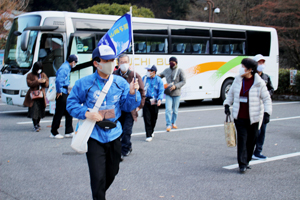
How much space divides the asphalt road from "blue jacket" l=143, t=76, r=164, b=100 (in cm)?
104

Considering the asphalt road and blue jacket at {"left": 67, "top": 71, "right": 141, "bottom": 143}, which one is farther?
the asphalt road

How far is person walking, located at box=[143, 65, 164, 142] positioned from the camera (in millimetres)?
8047

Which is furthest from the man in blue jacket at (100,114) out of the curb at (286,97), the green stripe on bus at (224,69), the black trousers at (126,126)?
the curb at (286,97)

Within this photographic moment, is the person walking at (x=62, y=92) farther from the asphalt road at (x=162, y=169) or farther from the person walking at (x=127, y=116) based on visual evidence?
the person walking at (x=127, y=116)

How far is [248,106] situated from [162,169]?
1668 millimetres

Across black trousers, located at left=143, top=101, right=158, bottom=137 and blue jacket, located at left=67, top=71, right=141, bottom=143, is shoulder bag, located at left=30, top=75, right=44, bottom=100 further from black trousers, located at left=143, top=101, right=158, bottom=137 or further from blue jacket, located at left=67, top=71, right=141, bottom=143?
blue jacket, located at left=67, top=71, right=141, bottom=143

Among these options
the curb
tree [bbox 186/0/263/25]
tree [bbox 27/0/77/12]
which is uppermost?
tree [bbox 27/0/77/12]

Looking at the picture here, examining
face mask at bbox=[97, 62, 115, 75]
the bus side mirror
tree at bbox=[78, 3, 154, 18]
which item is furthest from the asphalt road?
tree at bbox=[78, 3, 154, 18]

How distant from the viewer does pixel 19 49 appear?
40.3 ft

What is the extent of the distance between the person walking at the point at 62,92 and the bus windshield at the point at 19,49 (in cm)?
413

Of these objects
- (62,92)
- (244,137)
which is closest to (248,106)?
(244,137)

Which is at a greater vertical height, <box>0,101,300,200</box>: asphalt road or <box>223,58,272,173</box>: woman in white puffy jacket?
<box>223,58,272,173</box>: woman in white puffy jacket

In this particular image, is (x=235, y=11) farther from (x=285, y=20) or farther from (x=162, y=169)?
(x=162, y=169)

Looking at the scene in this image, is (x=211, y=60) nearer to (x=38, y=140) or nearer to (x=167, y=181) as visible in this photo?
(x=38, y=140)
